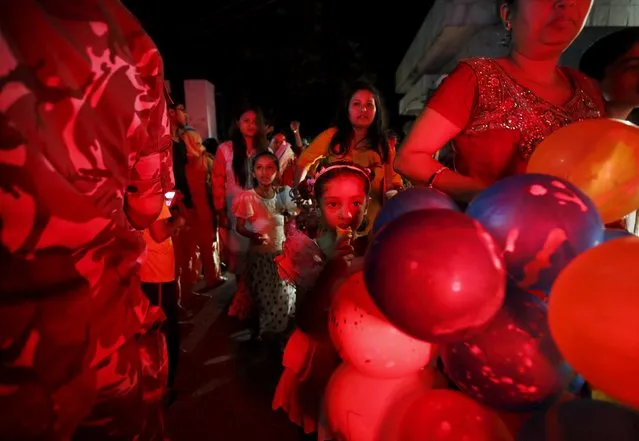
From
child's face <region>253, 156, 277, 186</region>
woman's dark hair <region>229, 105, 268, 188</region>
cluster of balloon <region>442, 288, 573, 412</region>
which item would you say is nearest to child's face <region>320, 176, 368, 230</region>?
cluster of balloon <region>442, 288, 573, 412</region>

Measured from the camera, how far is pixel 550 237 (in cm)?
99

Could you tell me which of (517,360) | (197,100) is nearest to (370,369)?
(517,360)

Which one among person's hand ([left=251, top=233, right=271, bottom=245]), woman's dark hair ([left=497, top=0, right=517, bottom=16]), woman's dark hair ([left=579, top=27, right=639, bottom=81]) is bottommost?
person's hand ([left=251, top=233, right=271, bottom=245])

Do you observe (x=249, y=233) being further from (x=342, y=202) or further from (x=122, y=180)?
(x=122, y=180)

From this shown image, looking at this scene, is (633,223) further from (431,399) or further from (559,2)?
(431,399)

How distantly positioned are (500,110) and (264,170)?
2271 millimetres

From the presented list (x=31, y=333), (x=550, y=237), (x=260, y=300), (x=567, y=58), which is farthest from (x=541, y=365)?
(x=567, y=58)

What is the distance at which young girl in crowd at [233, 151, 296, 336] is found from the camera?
333cm

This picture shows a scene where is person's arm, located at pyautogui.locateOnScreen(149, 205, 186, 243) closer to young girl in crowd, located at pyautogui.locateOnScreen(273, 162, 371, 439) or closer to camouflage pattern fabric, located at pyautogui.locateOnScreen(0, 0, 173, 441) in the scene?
young girl in crowd, located at pyautogui.locateOnScreen(273, 162, 371, 439)

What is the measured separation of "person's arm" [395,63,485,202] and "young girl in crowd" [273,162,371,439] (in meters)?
0.40

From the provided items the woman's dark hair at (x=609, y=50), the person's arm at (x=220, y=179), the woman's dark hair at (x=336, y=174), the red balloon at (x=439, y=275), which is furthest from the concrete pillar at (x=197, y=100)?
the red balloon at (x=439, y=275)

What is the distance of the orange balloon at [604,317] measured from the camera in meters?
0.78

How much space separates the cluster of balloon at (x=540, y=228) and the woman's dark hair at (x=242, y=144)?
3082 millimetres

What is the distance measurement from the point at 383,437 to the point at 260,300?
222 centimetres
